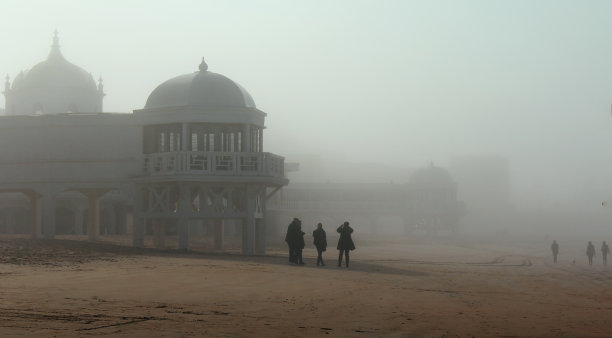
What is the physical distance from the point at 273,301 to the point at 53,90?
55528mm

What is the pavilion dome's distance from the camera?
109 ft

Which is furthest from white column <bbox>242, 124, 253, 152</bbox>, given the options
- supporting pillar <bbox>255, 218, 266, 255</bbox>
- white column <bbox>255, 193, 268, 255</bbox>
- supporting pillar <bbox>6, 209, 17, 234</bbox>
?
supporting pillar <bbox>6, 209, 17, 234</bbox>

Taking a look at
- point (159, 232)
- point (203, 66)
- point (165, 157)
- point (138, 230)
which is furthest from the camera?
point (203, 66)

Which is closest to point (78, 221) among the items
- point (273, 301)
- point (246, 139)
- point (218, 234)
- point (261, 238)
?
point (218, 234)

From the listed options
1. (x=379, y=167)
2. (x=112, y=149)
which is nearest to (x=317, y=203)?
(x=112, y=149)

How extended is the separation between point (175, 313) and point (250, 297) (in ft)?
8.99

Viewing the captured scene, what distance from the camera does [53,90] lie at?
66062 mm

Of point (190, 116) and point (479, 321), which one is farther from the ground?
point (190, 116)

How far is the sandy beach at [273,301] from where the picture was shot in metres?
11.6

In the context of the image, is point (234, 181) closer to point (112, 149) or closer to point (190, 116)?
point (190, 116)

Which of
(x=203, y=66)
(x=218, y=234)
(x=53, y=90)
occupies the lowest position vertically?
(x=218, y=234)

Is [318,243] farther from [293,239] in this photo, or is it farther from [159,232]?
[159,232]

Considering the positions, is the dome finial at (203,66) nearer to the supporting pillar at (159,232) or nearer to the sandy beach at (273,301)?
the supporting pillar at (159,232)

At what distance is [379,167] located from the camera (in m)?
157
